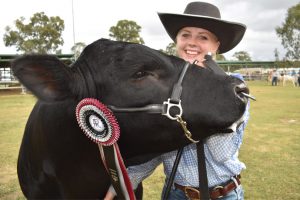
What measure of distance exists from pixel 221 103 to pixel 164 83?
1.17 ft

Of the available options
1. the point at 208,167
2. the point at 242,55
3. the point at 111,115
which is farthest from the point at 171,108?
the point at 242,55

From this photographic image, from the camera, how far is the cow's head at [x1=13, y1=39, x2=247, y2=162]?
6.48 feet

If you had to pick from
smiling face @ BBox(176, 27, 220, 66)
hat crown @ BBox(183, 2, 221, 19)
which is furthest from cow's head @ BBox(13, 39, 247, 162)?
hat crown @ BBox(183, 2, 221, 19)

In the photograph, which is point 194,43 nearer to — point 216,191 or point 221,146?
point 221,146

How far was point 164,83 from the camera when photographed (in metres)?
2.06

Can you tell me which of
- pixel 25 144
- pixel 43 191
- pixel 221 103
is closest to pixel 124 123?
pixel 221 103

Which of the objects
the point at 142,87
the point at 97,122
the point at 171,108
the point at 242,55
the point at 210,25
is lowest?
the point at 242,55

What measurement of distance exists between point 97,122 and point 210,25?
1296mm

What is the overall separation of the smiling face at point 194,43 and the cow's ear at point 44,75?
1.12 m

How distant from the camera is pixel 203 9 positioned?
9.46ft

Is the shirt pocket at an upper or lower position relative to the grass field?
upper

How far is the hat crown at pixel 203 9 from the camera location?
2861mm

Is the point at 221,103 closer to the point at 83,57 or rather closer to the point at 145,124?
the point at 145,124

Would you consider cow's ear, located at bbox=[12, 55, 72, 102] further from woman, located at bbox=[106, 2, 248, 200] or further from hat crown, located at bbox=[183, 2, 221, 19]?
hat crown, located at bbox=[183, 2, 221, 19]
